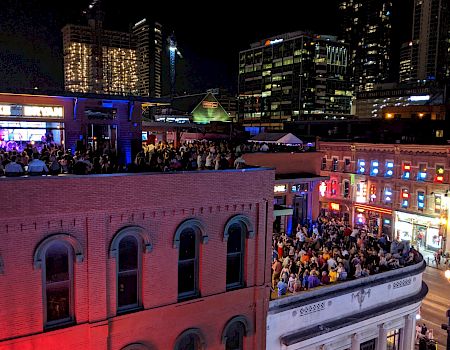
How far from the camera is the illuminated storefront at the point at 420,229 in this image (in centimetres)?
4081

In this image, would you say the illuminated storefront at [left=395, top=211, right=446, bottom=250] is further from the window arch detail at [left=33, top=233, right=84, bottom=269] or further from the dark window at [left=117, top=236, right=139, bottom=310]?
the window arch detail at [left=33, top=233, right=84, bottom=269]

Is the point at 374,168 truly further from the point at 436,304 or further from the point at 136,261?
the point at 136,261

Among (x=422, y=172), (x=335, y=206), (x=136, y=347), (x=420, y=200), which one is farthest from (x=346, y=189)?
(x=136, y=347)

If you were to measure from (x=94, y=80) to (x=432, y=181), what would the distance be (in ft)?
374

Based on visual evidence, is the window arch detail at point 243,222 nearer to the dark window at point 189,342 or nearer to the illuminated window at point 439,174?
the dark window at point 189,342

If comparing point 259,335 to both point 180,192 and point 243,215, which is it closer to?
point 243,215

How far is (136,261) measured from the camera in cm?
1244

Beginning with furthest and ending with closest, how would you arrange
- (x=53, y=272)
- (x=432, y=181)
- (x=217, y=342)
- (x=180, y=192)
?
(x=432, y=181), (x=217, y=342), (x=180, y=192), (x=53, y=272)

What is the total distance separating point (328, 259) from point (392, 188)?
29715 millimetres

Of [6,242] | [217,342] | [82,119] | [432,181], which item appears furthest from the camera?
[432,181]

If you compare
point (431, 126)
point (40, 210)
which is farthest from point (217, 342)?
point (431, 126)

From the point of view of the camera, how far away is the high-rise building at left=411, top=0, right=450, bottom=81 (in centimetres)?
17412

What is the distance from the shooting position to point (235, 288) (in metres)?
14.5

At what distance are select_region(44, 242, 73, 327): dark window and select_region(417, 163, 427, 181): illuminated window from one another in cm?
3814
